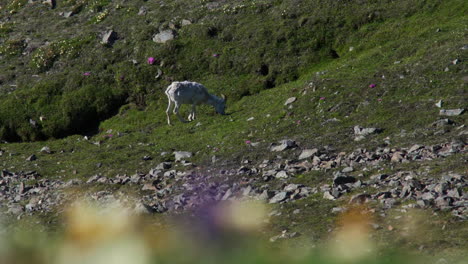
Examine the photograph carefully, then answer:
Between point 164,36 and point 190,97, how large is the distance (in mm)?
10323

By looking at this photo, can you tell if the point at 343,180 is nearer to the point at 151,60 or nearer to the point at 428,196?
the point at 428,196

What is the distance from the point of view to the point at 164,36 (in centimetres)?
3569

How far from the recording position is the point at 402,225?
954 cm

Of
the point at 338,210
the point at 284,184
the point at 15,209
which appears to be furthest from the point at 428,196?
the point at 15,209

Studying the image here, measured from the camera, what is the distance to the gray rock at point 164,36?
35500 mm

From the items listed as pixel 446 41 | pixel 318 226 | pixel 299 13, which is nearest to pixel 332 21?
pixel 299 13

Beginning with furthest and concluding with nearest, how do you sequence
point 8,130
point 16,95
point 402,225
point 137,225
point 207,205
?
point 16,95 < point 8,130 < point 207,205 < point 402,225 < point 137,225

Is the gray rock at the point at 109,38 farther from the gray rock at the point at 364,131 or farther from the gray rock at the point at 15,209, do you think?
the gray rock at the point at 364,131

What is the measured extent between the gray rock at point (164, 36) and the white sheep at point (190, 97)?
9319 mm

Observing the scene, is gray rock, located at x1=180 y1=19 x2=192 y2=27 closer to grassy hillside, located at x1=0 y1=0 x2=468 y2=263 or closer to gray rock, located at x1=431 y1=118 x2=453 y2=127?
grassy hillside, located at x1=0 y1=0 x2=468 y2=263

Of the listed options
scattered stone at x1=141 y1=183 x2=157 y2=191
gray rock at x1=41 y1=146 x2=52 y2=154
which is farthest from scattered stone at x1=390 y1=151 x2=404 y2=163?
gray rock at x1=41 y1=146 x2=52 y2=154

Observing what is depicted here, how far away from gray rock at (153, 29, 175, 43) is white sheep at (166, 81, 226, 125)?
367 inches

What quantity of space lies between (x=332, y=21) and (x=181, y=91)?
12375 millimetres

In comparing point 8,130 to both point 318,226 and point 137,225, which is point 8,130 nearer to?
point 318,226
